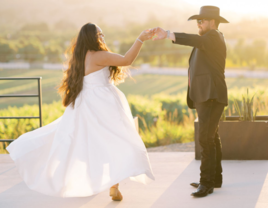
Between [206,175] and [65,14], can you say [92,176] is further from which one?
[65,14]

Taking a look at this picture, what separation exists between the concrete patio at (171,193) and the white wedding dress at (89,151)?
26 centimetres

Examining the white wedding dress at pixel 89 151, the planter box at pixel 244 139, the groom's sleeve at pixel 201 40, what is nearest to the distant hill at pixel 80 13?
the planter box at pixel 244 139

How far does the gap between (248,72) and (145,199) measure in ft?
219

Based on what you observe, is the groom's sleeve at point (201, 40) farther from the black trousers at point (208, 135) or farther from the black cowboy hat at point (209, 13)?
the black trousers at point (208, 135)

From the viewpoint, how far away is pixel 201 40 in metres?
2.81

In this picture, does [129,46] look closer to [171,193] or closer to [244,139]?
[244,139]

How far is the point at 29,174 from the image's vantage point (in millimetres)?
2855

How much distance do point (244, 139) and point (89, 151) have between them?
229 centimetres

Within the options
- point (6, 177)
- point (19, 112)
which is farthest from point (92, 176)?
point (19, 112)

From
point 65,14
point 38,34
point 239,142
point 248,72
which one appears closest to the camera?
point 239,142

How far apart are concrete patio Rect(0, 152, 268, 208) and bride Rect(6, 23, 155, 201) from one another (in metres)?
0.22

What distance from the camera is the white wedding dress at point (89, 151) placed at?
2715 mm

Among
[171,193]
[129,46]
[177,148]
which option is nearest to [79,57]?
[171,193]

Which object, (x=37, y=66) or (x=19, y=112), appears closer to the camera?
(x=19, y=112)
